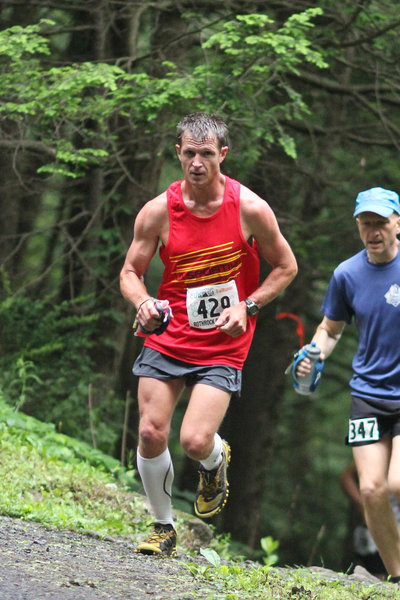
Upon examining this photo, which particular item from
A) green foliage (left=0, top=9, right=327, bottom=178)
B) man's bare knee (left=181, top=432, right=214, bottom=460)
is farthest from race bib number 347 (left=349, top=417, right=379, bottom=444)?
green foliage (left=0, top=9, right=327, bottom=178)

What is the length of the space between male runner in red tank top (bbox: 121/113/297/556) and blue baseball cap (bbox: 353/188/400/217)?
622 mm

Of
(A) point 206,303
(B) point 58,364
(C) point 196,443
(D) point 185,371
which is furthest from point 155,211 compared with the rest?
(B) point 58,364

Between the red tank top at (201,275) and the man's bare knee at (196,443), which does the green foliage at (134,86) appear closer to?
the red tank top at (201,275)

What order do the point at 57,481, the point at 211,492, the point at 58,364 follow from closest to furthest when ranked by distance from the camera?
the point at 211,492, the point at 57,481, the point at 58,364

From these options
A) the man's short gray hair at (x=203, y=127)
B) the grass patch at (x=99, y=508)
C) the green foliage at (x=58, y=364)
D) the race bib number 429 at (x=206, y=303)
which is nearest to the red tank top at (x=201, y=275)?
the race bib number 429 at (x=206, y=303)

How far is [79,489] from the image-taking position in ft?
23.0

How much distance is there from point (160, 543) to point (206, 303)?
142 centimetres

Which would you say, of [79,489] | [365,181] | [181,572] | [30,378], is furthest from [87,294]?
[181,572]

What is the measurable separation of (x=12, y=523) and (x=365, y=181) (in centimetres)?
909

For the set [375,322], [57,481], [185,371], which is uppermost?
[375,322]

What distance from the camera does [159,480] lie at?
17.7 feet

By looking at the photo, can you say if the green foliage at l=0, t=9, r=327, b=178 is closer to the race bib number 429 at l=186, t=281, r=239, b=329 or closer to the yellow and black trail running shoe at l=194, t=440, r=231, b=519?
the race bib number 429 at l=186, t=281, r=239, b=329

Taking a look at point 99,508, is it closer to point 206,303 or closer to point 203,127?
point 206,303

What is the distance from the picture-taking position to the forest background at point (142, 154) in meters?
8.64
